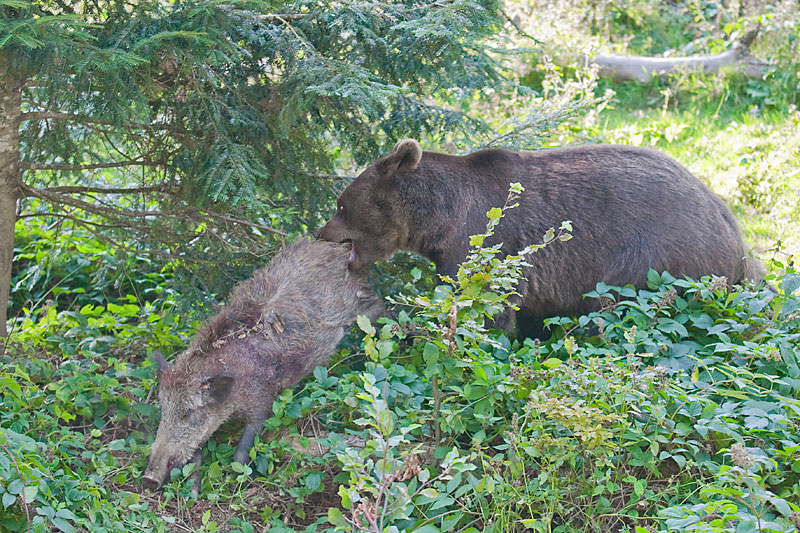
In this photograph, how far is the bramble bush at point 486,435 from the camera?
3660 millimetres

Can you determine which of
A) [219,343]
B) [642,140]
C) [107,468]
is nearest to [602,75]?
[642,140]

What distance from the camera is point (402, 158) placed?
5809 mm

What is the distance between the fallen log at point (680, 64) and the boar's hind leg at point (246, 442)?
7612mm

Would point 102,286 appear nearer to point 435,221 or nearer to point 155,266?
point 155,266

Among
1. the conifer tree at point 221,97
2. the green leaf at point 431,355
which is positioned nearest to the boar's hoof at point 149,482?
the conifer tree at point 221,97

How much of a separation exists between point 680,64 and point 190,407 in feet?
29.6

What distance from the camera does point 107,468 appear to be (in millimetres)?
4684

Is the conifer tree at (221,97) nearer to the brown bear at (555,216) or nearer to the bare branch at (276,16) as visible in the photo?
the bare branch at (276,16)

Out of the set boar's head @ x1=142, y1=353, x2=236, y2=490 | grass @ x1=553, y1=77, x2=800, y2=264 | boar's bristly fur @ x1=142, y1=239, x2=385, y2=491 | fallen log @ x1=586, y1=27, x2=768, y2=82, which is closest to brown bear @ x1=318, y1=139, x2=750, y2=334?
boar's bristly fur @ x1=142, y1=239, x2=385, y2=491

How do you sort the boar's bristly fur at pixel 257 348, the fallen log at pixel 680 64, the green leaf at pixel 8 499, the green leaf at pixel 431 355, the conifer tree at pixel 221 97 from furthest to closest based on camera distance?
the fallen log at pixel 680 64, the boar's bristly fur at pixel 257 348, the conifer tree at pixel 221 97, the green leaf at pixel 431 355, the green leaf at pixel 8 499

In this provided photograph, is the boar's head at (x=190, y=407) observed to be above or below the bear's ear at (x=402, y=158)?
below

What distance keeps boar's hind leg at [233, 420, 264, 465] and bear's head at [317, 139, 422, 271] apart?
1526mm

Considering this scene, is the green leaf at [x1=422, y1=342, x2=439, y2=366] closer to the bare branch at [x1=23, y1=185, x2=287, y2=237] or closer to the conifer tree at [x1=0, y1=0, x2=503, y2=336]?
the conifer tree at [x1=0, y1=0, x2=503, y2=336]

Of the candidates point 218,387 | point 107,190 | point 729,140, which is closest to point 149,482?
point 218,387
